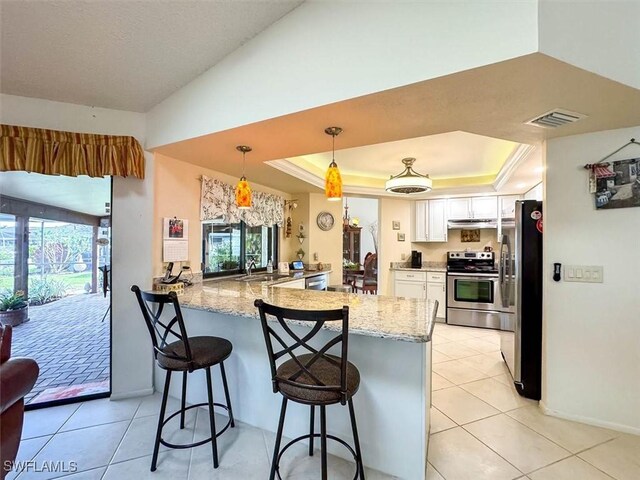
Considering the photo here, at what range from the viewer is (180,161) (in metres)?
2.86

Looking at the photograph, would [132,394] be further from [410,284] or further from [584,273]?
[410,284]

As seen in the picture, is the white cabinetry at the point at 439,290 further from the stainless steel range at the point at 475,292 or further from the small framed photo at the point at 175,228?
the small framed photo at the point at 175,228

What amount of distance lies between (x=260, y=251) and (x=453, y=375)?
292 cm

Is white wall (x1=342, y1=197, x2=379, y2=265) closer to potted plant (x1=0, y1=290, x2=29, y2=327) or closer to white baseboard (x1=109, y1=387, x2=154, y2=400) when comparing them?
white baseboard (x1=109, y1=387, x2=154, y2=400)

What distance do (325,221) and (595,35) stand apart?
377 cm

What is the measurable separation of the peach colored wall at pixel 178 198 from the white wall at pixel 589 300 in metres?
3.18

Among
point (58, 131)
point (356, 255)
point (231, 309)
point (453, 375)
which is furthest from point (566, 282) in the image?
point (356, 255)

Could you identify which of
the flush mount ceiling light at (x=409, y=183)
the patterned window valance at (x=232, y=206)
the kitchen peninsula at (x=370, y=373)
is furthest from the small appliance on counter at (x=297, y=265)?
the kitchen peninsula at (x=370, y=373)

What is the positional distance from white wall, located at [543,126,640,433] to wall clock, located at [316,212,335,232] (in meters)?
3.11

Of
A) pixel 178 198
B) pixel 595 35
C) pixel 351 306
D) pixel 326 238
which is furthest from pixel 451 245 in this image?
pixel 178 198

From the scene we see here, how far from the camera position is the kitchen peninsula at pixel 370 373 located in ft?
5.13

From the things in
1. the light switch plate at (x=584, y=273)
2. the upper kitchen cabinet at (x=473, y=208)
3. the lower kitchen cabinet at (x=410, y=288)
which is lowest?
the lower kitchen cabinet at (x=410, y=288)

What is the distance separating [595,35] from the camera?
1.39m

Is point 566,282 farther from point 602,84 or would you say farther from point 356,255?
point 356,255
